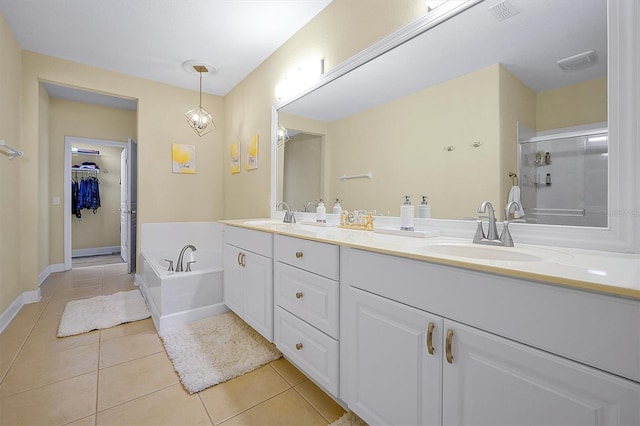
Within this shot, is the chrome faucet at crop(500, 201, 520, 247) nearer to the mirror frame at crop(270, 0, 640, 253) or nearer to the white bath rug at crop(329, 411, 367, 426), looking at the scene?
the mirror frame at crop(270, 0, 640, 253)

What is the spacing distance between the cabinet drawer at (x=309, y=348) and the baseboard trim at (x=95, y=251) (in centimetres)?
531

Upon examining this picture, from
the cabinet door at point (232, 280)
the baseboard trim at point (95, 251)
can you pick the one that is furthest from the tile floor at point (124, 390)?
the baseboard trim at point (95, 251)

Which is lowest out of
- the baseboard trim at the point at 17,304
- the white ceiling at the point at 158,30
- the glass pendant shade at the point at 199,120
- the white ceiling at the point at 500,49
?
the baseboard trim at the point at 17,304

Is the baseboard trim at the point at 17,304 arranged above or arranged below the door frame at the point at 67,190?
below

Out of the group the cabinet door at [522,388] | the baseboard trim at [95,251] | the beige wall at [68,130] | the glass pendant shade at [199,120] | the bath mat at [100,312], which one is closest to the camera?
the cabinet door at [522,388]

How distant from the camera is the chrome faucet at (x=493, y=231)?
111cm

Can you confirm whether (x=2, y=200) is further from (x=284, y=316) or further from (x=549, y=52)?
(x=549, y=52)

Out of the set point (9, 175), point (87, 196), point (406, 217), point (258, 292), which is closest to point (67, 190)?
point (87, 196)

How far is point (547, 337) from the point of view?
25.8 inches

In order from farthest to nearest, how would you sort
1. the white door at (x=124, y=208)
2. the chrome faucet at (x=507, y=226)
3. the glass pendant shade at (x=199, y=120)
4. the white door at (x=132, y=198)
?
the white door at (x=124, y=208) → the white door at (x=132, y=198) → the glass pendant shade at (x=199, y=120) → the chrome faucet at (x=507, y=226)

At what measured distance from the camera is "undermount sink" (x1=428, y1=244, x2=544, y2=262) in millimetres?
1017

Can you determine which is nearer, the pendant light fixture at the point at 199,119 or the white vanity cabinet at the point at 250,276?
the white vanity cabinet at the point at 250,276

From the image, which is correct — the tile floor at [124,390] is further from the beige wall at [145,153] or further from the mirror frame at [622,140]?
the mirror frame at [622,140]

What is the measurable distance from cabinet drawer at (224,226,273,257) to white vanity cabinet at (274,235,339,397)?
0.33 ft
